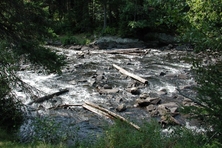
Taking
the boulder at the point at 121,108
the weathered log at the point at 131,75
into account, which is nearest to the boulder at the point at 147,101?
the boulder at the point at 121,108

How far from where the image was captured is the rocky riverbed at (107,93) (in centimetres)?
1044

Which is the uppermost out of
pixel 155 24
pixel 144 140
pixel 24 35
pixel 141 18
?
pixel 155 24

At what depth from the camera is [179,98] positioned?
13.3 m

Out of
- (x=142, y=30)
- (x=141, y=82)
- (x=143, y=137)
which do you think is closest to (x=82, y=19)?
(x=142, y=30)

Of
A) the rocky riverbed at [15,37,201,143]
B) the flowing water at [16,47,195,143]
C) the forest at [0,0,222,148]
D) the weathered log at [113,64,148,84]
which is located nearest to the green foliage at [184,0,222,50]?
the forest at [0,0,222,148]

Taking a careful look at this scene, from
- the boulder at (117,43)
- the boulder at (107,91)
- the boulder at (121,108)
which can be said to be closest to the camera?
the boulder at (121,108)

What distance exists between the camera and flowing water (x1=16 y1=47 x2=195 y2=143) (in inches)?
414

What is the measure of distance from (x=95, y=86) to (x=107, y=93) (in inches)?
54.1

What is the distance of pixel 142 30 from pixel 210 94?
26932 millimetres

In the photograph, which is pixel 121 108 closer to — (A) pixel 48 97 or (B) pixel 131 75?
(A) pixel 48 97

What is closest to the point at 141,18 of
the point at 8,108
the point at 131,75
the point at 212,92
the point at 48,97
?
the point at 131,75

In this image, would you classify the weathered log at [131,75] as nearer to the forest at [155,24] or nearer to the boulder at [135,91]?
the boulder at [135,91]

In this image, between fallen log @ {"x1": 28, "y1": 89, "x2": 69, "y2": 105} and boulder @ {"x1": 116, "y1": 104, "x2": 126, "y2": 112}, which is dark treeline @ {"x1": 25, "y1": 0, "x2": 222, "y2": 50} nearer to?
fallen log @ {"x1": 28, "y1": 89, "x2": 69, "y2": 105}

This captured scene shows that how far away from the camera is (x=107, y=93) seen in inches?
560
